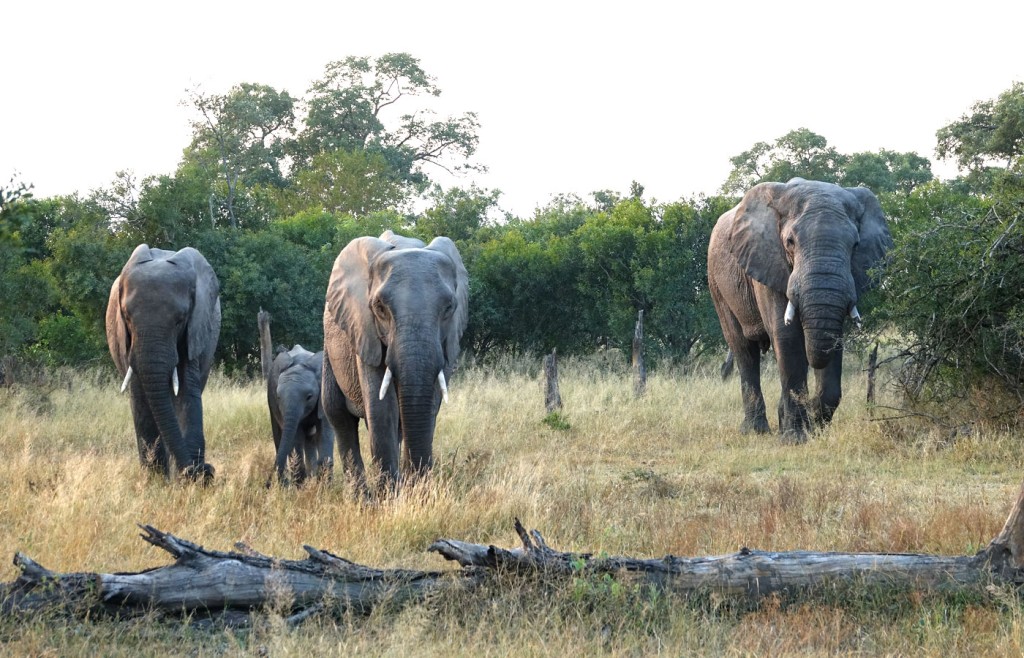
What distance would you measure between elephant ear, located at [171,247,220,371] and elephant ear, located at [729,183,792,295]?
6.14 m

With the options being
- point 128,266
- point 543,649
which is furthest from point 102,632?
point 128,266

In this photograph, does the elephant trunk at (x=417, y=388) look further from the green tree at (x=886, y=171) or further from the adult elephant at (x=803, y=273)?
the green tree at (x=886, y=171)

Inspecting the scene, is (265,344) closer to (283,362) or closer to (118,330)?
(283,362)

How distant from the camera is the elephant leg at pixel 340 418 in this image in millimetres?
10180

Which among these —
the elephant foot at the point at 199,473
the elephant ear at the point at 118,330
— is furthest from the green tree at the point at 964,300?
the elephant ear at the point at 118,330

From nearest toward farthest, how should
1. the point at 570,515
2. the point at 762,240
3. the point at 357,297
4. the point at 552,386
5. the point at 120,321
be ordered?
the point at 570,515
the point at 357,297
the point at 120,321
the point at 762,240
the point at 552,386

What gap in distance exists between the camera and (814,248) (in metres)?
12.3

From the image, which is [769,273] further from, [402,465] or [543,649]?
[543,649]

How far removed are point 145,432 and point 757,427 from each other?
722 centimetres

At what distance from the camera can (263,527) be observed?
320 inches

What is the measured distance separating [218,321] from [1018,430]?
827 centimetres

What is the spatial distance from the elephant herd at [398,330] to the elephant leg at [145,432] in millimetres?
14

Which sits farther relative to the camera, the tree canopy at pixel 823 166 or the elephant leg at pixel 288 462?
the tree canopy at pixel 823 166

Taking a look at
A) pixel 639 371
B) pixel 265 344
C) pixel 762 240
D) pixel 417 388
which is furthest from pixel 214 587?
pixel 265 344
